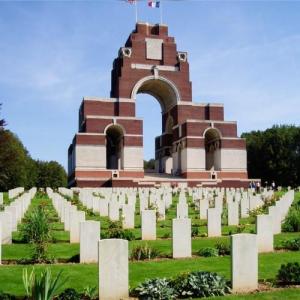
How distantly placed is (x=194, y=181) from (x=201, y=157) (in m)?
3.12

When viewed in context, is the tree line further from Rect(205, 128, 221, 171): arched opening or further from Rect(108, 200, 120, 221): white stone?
Rect(108, 200, 120, 221): white stone

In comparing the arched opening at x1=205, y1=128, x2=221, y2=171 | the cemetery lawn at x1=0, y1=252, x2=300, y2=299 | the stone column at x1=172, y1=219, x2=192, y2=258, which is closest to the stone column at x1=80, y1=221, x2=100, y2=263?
the cemetery lawn at x1=0, y1=252, x2=300, y2=299

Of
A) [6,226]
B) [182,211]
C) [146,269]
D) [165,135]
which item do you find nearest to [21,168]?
[165,135]

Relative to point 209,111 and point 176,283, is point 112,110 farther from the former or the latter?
point 176,283

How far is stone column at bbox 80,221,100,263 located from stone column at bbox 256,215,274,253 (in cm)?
358

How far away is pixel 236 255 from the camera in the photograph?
7668 mm

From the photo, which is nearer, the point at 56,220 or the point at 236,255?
the point at 236,255

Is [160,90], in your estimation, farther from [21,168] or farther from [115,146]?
[21,168]

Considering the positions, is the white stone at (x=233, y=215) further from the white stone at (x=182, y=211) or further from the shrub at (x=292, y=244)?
the shrub at (x=292, y=244)

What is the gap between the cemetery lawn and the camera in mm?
8055

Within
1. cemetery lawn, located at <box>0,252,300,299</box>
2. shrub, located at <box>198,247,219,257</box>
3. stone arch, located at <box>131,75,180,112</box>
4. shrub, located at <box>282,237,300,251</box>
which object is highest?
stone arch, located at <box>131,75,180,112</box>

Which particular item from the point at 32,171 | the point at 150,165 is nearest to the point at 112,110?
the point at 32,171

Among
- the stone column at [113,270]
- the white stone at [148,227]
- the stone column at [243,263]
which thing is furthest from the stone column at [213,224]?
the stone column at [113,270]

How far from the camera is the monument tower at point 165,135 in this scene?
49.2 m
